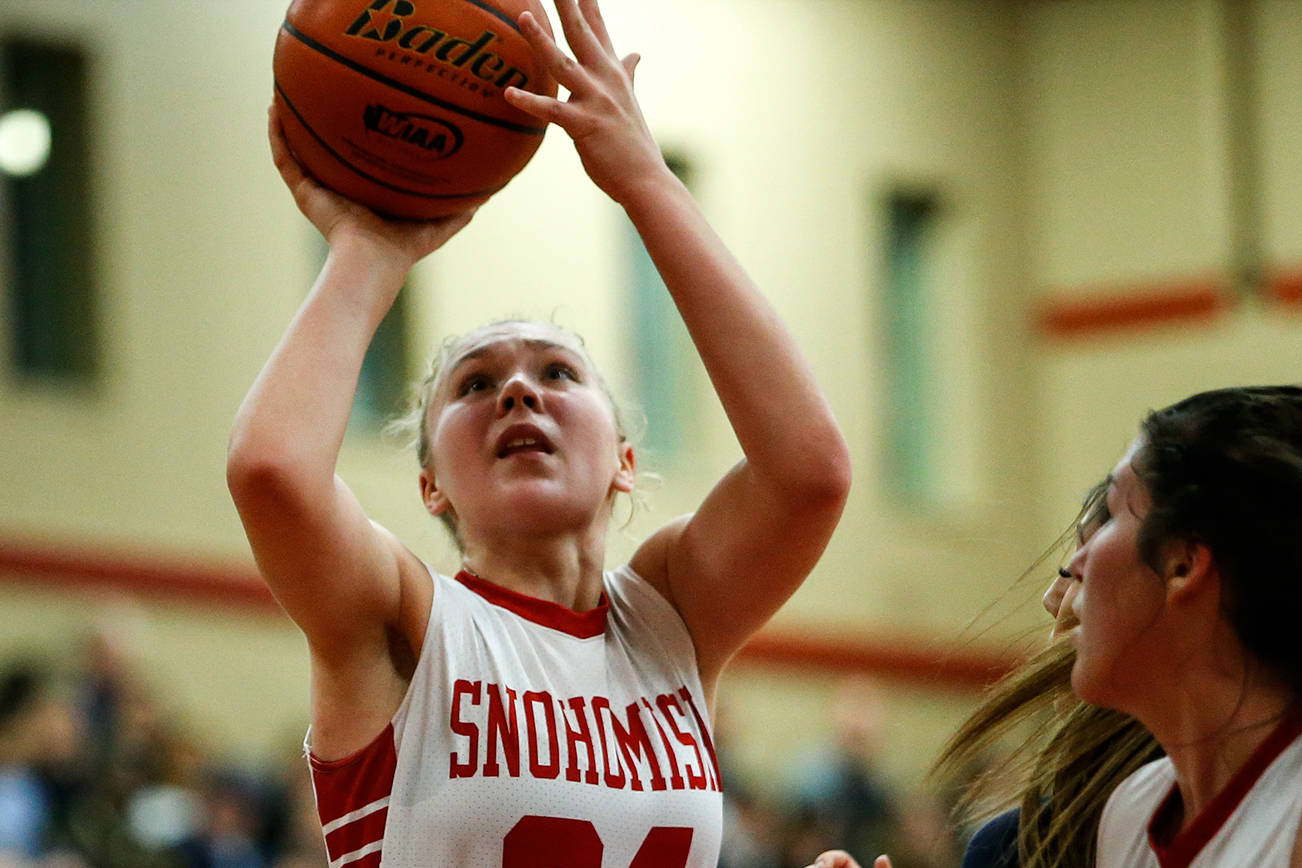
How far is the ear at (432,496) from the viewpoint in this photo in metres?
2.64

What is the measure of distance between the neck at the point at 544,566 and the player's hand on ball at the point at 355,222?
0.44 metres

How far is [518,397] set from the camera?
2508 millimetres

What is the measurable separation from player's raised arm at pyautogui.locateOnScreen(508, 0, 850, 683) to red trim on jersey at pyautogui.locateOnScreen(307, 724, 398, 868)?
591 mm

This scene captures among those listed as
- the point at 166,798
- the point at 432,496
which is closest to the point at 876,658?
the point at 166,798

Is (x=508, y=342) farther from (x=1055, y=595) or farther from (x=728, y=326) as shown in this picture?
(x=1055, y=595)

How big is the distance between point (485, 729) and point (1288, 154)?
10.7m

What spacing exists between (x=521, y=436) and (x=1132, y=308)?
10354 millimetres

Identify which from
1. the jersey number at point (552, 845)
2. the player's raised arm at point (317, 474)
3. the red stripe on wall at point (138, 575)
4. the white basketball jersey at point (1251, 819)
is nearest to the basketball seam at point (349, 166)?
the player's raised arm at point (317, 474)

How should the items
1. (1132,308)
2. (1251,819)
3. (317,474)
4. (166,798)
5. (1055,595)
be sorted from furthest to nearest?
(1132,308) < (166,798) < (1055,595) < (317,474) < (1251,819)

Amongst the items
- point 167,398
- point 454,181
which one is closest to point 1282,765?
point 454,181

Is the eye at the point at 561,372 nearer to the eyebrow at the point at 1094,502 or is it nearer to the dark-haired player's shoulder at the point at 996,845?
the eyebrow at the point at 1094,502

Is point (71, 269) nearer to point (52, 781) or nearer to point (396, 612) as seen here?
point (52, 781)

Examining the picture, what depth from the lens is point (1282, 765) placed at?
2.00 meters

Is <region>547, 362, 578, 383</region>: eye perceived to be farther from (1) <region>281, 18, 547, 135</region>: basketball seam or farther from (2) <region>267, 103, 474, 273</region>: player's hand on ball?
(1) <region>281, 18, 547, 135</region>: basketball seam
